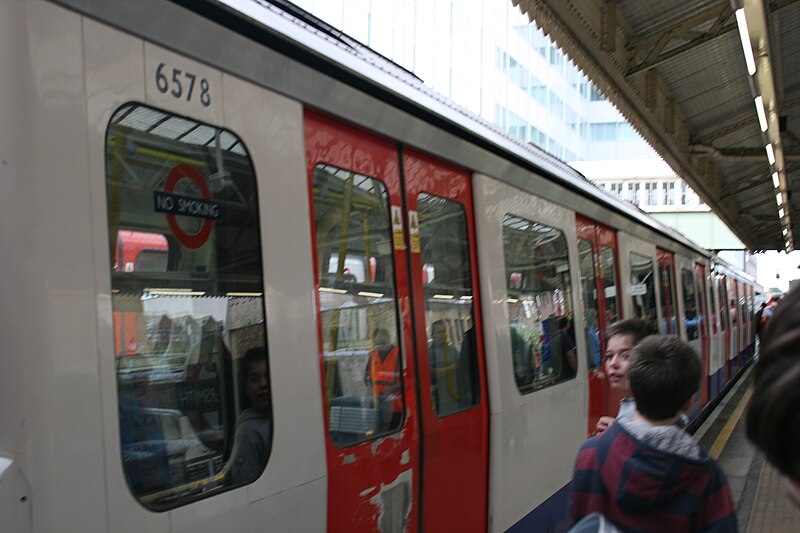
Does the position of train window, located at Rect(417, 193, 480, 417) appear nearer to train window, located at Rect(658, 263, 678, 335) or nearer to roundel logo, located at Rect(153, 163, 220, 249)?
roundel logo, located at Rect(153, 163, 220, 249)

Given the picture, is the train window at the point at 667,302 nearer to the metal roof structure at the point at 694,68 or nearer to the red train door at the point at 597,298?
the metal roof structure at the point at 694,68

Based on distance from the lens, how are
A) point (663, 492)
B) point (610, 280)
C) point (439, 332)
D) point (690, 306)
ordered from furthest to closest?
point (690, 306) → point (610, 280) → point (439, 332) → point (663, 492)

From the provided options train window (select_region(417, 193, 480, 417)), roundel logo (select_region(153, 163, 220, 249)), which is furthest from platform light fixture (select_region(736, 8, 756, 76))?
roundel logo (select_region(153, 163, 220, 249))

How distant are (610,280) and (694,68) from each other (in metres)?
3.11

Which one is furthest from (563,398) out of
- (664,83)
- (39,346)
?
(664,83)

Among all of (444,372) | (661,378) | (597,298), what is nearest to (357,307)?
(444,372)

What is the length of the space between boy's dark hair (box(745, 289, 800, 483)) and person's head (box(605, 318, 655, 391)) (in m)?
2.25

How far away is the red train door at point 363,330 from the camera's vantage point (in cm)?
307

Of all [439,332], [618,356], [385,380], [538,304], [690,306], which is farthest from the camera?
[690,306]

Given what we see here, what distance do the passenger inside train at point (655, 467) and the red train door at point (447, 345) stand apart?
4.66 feet

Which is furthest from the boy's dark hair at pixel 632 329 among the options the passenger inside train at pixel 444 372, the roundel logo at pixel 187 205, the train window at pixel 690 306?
the train window at pixel 690 306

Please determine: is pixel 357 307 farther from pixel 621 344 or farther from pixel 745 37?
pixel 745 37

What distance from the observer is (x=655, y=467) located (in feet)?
6.91

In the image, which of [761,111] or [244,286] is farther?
[761,111]
